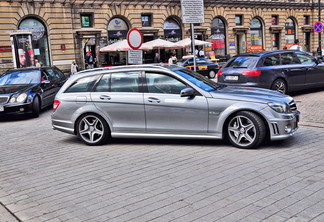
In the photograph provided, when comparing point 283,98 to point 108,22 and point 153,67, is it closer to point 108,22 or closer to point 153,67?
point 153,67

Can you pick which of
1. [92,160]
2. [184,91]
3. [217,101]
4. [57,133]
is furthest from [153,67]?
[57,133]

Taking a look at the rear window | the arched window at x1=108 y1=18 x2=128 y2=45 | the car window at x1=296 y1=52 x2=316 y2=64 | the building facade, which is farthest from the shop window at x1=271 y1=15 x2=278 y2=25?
the rear window

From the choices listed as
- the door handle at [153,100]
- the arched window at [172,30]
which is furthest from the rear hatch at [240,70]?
the arched window at [172,30]

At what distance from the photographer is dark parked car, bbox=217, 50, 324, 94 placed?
11.7 meters

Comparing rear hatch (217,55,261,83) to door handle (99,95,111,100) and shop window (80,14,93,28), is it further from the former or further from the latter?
shop window (80,14,93,28)

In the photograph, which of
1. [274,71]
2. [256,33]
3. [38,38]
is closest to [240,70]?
[274,71]

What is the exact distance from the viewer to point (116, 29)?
33.2 m

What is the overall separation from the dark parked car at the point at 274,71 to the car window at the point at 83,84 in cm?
577

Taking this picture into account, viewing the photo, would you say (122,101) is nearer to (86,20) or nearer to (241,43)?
(86,20)

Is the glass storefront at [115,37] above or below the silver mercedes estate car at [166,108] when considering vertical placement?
above

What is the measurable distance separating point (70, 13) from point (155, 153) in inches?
1045

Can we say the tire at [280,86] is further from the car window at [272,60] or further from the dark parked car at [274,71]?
the car window at [272,60]

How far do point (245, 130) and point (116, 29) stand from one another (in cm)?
2848

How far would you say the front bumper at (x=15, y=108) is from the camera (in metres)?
11.1
